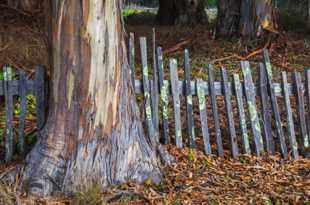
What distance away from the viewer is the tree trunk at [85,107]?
3592mm

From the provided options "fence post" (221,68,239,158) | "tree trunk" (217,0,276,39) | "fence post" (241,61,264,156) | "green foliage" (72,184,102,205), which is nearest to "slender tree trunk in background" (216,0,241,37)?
"tree trunk" (217,0,276,39)

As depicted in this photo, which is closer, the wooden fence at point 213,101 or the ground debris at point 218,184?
the ground debris at point 218,184

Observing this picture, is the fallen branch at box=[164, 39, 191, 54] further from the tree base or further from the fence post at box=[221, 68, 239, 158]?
the tree base

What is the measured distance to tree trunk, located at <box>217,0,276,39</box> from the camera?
29.7 feet

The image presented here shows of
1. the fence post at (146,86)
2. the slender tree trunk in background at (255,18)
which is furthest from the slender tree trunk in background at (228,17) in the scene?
the fence post at (146,86)

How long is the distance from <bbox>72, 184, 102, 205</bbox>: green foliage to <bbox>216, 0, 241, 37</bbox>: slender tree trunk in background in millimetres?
6463

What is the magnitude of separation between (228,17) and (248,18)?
50 cm

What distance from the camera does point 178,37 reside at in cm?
999

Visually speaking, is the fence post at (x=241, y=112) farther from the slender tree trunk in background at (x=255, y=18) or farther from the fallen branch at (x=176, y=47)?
the slender tree trunk in background at (x=255, y=18)

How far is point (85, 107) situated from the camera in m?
3.67

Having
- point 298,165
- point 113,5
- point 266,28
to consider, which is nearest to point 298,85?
point 298,165

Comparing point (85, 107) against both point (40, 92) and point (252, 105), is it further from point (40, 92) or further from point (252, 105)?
point (252, 105)

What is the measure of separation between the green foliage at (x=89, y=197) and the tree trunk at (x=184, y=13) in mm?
10430

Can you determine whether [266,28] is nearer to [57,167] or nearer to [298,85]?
[298,85]
